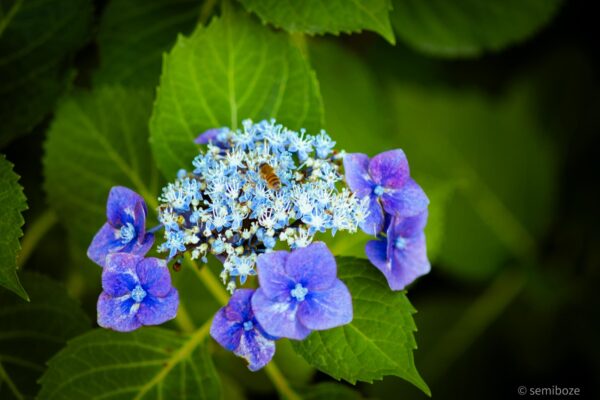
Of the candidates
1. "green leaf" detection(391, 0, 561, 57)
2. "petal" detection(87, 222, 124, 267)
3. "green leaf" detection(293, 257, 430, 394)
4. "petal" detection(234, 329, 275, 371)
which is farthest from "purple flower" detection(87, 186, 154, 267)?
"green leaf" detection(391, 0, 561, 57)

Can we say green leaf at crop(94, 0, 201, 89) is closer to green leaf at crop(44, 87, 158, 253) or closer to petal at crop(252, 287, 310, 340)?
green leaf at crop(44, 87, 158, 253)

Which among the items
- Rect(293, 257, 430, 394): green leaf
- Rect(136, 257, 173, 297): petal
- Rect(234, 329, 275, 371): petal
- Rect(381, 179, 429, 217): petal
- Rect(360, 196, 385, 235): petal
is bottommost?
Rect(293, 257, 430, 394): green leaf

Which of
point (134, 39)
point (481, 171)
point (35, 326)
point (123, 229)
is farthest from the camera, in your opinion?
point (481, 171)

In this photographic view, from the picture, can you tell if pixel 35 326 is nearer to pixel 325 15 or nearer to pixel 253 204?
pixel 253 204

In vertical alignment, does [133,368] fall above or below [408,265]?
below

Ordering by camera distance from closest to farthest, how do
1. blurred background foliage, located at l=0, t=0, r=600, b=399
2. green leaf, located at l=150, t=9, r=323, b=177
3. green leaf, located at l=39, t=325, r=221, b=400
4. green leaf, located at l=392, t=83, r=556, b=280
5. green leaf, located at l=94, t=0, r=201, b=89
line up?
green leaf, located at l=39, t=325, r=221, b=400 < green leaf, located at l=150, t=9, r=323, b=177 < green leaf, located at l=94, t=0, r=201, b=89 < blurred background foliage, located at l=0, t=0, r=600, b=399 < green leaf, located at l=392, t=83, r=556, b=280

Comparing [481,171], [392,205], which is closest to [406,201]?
[392,205]

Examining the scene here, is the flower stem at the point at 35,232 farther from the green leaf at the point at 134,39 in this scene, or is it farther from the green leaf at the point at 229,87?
the green leaf at the point at 229,87
